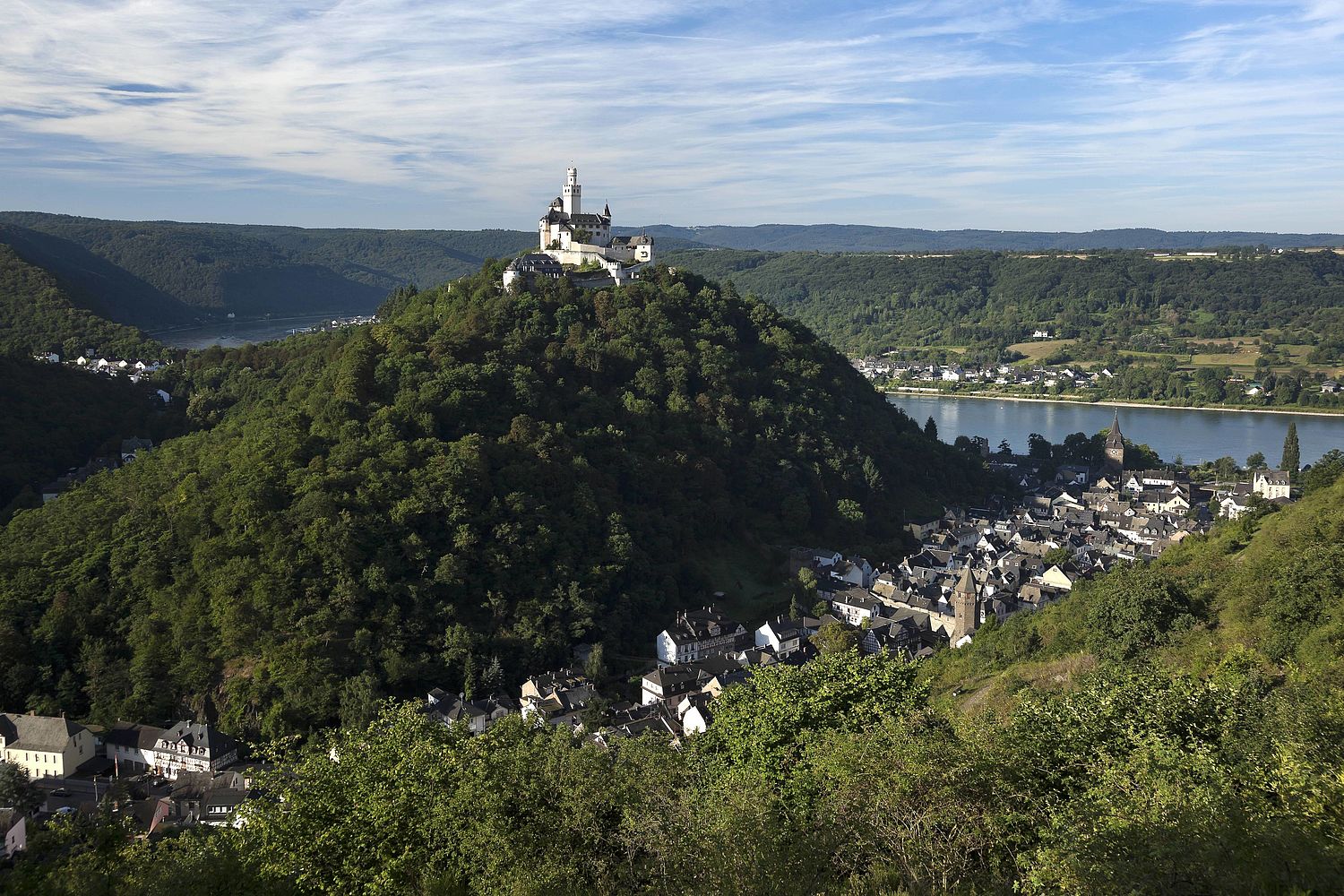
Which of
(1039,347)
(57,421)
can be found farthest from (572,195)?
(1039,347)

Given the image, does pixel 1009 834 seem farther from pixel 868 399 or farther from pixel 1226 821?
pixel 868 399

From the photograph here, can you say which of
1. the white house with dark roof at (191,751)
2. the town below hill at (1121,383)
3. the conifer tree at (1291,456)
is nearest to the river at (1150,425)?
the town below hill at (1121,383)

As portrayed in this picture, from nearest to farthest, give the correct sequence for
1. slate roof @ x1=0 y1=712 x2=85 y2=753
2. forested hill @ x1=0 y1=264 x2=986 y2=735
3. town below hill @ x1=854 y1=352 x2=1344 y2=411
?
1. slate roof @ x1=0 y1=712 x2=85 y2=753
2. forested hill @ x1=0 y1=264 x2=986 y2=735
3. town below hill @ x1=854 y1=352 x2=1344 y2=411

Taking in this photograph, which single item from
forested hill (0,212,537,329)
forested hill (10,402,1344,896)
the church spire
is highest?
forested hill (0,212,537,329)

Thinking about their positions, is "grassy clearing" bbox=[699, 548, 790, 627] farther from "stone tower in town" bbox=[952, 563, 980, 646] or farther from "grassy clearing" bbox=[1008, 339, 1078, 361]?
"grassy clearing" bbox=[1008, 339, 1078, 361]

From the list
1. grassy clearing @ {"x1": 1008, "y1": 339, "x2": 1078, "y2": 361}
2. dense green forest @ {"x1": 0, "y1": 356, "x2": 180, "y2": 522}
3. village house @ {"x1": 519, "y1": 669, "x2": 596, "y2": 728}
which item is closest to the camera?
village house @ {"x1": 519, "y1": 669, "x2": 596, "y2": 728}

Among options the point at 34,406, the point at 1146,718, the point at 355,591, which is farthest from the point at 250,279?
the point at 1146,718

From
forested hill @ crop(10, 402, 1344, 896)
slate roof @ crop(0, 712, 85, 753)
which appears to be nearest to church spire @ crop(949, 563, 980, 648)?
forested hill @ crop(10, 402, 1344, 896)
